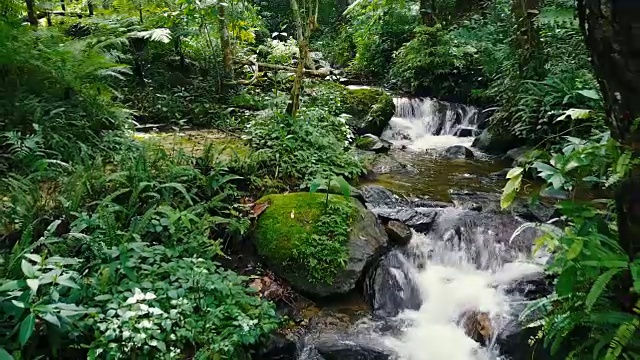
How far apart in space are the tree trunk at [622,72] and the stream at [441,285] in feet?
5.28

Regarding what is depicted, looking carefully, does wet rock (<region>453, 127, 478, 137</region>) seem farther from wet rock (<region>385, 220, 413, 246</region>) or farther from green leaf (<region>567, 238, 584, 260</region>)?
green leaf (<region>567, 238, 584, 260</region>)

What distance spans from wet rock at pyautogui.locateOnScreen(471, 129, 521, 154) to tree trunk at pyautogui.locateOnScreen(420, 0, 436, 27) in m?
5.38

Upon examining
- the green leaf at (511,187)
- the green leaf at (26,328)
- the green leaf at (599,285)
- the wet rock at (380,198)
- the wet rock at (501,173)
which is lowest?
the wet rock at (380,198)

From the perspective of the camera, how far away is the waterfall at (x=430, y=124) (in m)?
9.96

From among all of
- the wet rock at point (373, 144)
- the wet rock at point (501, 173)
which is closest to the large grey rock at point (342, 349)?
the wet rock at point (501, 173)

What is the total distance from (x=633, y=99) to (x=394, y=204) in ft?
13.3

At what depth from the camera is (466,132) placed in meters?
10.1

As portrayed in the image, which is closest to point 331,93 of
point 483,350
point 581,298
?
point 483,350

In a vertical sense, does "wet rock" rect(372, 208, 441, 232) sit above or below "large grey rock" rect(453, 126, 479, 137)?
below

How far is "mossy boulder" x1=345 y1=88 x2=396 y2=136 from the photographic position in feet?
30.7

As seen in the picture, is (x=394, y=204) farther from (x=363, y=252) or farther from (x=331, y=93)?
(x=331, y=93)

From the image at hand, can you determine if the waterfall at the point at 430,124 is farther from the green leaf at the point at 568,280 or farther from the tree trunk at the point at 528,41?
the green leaf at the point at 568,280

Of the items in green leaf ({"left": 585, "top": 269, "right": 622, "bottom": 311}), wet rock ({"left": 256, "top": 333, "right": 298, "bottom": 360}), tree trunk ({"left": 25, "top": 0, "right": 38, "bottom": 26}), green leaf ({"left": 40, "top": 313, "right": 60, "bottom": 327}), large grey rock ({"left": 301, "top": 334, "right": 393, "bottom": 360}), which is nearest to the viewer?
green leaf ({"left": 585, "top": 269, "right": 622, "bottom": 311})

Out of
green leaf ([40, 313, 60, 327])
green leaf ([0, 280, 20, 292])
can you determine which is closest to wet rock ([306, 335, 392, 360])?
green leaf ([40, 313, 60, 327])
